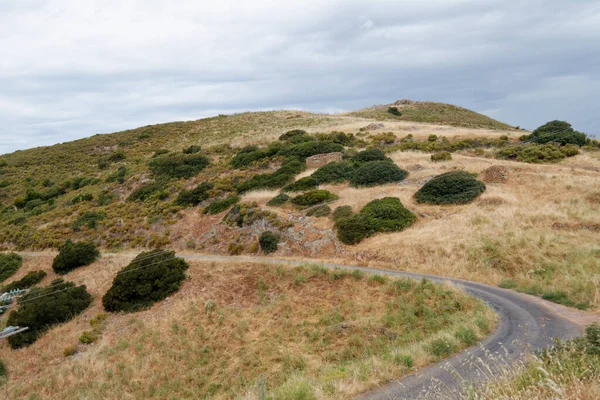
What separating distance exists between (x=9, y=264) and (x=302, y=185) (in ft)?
66.1

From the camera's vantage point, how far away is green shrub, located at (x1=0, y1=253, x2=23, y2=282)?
24.4 m

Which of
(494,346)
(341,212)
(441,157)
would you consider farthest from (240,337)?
(441,157)

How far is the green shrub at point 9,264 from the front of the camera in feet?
80.1

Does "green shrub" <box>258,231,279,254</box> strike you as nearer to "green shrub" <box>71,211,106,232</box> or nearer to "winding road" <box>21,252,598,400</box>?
"winding road" <box>21,252,598,400</box>

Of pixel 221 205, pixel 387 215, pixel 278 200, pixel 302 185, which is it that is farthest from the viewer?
pixel 221 205

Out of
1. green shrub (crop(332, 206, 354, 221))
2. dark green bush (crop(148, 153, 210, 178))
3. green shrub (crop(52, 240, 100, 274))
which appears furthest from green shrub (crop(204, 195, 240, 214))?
dark green bush (crop(148, 153, 210, 178))

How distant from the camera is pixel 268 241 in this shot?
21359mm

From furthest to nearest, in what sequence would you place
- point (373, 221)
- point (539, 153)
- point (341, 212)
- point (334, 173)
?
point (539, 153) < point (334, 173) < point (341, 212) < point (373, 221)

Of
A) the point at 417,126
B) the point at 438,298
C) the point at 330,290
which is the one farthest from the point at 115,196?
the point at 417,126

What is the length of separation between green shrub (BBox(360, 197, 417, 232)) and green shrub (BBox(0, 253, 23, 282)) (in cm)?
2259

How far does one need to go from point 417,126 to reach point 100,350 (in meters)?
45.6

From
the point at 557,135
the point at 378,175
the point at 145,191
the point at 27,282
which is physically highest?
the point at 557,135

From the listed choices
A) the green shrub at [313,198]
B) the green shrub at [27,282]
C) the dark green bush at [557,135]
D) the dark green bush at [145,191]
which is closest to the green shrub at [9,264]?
A: the green shrub at [27,282]

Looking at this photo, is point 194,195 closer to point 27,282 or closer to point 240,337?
point 27,282
